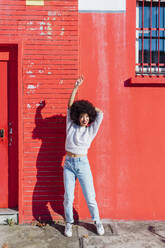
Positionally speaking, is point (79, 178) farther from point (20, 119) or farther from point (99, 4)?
point (99, 4)

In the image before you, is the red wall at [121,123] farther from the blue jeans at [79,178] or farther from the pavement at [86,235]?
the blue jeans at [79,178]

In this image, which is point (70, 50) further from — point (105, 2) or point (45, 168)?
point (45, 168)

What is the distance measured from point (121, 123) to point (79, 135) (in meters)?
0.81

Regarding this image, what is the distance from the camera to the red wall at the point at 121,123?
13.4ft

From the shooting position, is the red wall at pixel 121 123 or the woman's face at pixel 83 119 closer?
the woman's face at pixel 83 119

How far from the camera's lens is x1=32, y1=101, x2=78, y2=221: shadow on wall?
13.4 feet

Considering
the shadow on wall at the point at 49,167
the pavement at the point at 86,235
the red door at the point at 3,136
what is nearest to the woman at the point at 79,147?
the pavement at the point at 86,235

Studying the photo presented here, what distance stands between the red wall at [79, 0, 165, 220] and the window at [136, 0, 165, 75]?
27 centimetres

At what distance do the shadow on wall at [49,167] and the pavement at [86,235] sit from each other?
23 cm

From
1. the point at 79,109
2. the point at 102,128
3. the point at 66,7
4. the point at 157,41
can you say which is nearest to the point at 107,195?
the point at 102,128

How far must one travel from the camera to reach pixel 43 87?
13.3 feet

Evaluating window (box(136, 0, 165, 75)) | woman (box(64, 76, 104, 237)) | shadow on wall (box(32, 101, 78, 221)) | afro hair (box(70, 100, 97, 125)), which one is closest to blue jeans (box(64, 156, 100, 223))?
woman (box(64, 76, 104, 237))

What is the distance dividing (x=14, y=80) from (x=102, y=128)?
Answer: 60.4 inches

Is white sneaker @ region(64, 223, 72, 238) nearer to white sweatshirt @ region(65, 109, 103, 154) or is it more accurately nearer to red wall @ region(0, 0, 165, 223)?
red wall @ region(0, 0, 165, 223)
